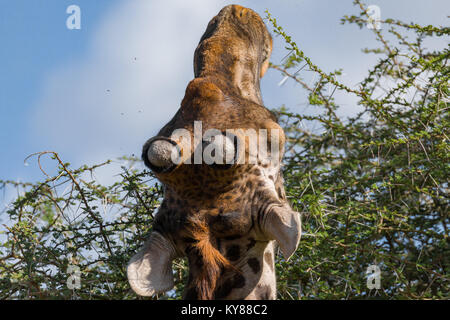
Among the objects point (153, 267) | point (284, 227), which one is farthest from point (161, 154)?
point (284, 227)

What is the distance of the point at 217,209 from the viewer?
133 inches

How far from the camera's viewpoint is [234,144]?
10.9 ft

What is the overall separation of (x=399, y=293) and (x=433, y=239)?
3.87 feet

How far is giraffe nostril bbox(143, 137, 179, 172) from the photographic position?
3.28m

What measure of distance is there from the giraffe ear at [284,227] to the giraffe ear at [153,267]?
60cm

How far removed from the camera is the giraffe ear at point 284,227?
10.1 feet

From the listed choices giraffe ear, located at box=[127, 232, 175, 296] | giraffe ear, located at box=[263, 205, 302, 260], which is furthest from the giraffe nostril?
giraffe ear, located at box=[263, 205, 302, 260]

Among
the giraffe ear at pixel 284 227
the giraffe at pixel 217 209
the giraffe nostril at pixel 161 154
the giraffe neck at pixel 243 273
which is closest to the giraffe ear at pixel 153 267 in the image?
the giraffe at pixel 217 209

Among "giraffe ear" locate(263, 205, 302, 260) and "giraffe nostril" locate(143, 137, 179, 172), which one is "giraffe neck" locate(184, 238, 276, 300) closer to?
"giraffe ear" locate(263, 205, 302, 260)

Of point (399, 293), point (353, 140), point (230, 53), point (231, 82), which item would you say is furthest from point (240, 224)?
point (353, 140)

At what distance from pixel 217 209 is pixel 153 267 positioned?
47cm

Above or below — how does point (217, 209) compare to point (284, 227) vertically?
above

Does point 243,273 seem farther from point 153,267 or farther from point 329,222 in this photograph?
point 329,222
